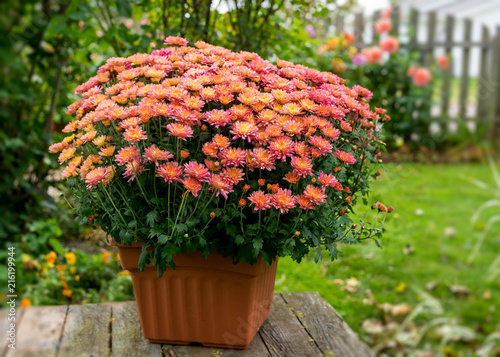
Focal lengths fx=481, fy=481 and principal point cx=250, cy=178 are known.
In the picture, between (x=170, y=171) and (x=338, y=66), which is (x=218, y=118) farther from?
(x=338, y=66)

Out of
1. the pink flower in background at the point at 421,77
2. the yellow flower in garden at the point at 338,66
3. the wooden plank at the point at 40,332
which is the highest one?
the yellow flower in garden at the point at 338,66

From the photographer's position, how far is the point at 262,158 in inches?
47.2

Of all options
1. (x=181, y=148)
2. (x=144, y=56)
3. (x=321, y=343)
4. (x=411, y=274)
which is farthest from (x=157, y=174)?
(x=411, y=274)

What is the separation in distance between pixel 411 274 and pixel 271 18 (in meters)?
1.59

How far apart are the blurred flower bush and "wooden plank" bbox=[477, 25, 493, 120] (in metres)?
0.56

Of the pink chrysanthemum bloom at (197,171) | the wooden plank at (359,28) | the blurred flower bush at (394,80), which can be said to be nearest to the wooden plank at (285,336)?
the pink chrysanthemum bloom at (197,171)

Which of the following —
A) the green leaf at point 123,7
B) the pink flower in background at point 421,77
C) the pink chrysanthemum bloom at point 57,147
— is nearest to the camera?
the pink chrysanthemum bloom at point 57,147

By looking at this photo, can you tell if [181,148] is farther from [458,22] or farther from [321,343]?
[458,22]

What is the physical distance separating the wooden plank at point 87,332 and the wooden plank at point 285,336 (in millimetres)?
487

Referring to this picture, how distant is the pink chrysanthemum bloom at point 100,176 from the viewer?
3.96 feet

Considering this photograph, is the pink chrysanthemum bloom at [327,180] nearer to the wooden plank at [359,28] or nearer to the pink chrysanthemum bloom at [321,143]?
the pink chrysanthemum bloom at [321,143]

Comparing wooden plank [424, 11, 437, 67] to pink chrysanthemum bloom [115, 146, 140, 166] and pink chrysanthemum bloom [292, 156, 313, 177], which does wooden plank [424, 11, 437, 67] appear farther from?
pink chrysanthemum bloom [115, 146, 140, 166]

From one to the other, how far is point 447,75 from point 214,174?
524 cm

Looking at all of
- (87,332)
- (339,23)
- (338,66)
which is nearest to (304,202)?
(87,332)
